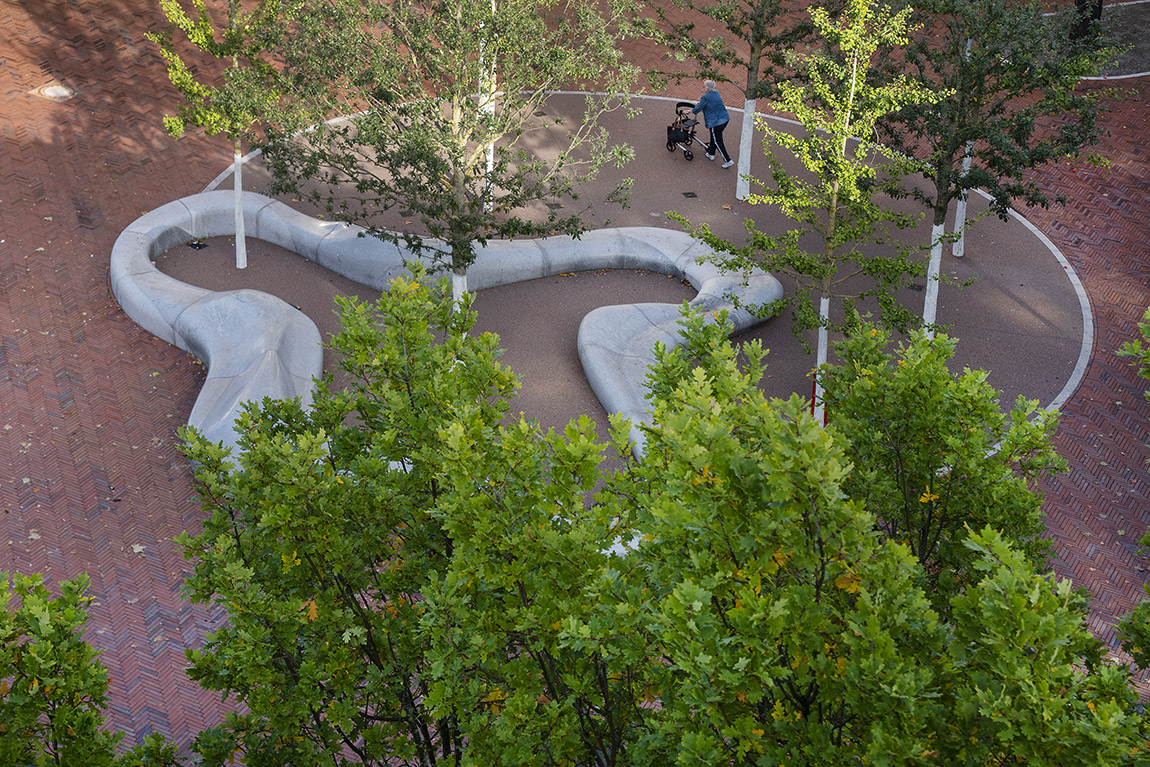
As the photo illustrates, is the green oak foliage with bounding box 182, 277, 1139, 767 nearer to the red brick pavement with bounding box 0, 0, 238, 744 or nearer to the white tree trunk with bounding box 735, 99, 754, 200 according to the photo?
the red brick pavement with bounding box 0, 0, 238, 744

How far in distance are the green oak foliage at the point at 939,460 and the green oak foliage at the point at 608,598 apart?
0.53m

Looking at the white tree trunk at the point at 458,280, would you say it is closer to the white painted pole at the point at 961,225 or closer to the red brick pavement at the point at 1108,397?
the white painted pole at the point at 961,225

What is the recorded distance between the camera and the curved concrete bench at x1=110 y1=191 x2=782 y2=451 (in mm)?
14336

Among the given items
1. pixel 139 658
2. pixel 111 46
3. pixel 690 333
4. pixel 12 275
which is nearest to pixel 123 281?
pixel 12 275

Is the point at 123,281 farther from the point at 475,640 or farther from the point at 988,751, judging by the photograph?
the point at 988,751

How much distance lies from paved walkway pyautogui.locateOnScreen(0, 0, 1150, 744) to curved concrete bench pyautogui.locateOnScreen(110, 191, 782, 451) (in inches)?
21.9

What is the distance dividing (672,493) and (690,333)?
283 centimetres

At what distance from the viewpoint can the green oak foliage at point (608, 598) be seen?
197 inches

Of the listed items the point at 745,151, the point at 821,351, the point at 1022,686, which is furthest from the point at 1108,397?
the point at 1022,686

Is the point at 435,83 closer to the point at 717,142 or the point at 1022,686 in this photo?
the point at 717,142

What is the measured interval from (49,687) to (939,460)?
6.18 meters

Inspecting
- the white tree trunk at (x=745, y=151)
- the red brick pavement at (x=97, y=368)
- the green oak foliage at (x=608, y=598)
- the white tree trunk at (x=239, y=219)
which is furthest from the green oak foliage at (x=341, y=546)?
the white tree trunk at (x=745, y=151)

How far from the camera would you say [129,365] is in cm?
1552

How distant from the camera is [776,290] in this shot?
55.0ft
